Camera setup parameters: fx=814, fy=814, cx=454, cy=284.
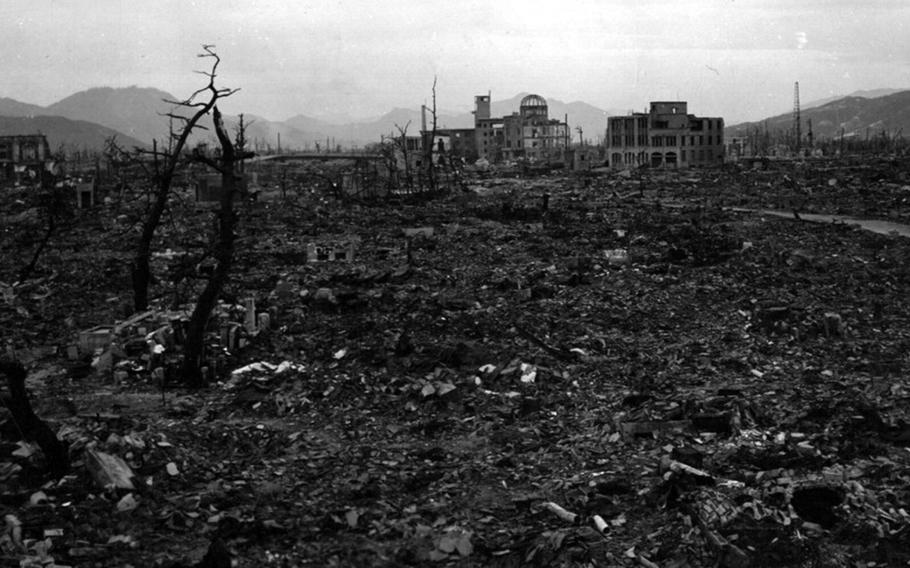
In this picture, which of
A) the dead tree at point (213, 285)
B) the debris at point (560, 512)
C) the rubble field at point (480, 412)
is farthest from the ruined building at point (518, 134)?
the debris at point (560, 512)

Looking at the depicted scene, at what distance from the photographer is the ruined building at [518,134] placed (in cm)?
9056

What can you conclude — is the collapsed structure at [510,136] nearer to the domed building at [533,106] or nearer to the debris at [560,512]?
the domed building at [533,106]

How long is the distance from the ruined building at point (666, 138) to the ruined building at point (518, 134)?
20.9 m

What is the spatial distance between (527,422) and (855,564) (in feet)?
12.5

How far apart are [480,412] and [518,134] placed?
8823 centimetres

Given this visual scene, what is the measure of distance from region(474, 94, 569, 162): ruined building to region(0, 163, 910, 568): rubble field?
72.6m

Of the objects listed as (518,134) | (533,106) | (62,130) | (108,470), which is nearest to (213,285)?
(108,470)

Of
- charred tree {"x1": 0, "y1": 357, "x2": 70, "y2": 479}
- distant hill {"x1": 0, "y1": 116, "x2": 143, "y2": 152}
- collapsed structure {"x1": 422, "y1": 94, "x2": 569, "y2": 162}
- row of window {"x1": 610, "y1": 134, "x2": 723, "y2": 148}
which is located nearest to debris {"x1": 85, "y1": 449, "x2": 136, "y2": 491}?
charred tree {"x1": 0, "y1": 357, "x2": 70, "y2": 479}

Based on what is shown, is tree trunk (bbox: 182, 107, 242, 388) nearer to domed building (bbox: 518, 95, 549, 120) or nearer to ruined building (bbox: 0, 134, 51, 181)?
ruined building (bbox: 0, 134, 51, 181)

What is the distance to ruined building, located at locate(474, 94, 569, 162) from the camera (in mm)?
90562

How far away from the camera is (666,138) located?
213 feet

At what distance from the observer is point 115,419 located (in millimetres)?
8305

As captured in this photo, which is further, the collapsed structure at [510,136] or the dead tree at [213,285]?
the collapsed structure at [510,136]

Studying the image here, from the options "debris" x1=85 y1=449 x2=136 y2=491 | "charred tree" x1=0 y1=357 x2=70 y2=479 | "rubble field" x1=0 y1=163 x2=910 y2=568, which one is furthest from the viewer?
"charred tree" x1=0 y1=357 x2=70 y2=479
